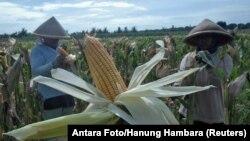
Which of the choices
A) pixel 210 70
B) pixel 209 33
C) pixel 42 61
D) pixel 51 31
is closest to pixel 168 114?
pixel 210 70

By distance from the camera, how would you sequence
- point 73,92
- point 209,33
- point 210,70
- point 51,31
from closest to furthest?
point 73,92, point 210,70, point 209,33, point 51,31

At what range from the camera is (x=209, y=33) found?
3383 mm

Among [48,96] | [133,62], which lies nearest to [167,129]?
[48,96]

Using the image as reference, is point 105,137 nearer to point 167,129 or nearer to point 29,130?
point 167,129

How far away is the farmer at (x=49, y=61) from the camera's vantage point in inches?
151

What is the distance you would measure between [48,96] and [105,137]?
2426 mm

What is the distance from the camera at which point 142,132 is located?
1519mm

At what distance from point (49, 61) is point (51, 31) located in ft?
1.01

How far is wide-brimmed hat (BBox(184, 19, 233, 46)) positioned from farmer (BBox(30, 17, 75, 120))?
1.22m

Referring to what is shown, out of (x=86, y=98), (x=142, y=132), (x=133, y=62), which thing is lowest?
(x=133, y=62)

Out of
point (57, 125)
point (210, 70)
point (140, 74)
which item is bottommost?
point (210, 70)

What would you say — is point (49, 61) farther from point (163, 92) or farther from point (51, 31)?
point (163, 92)
